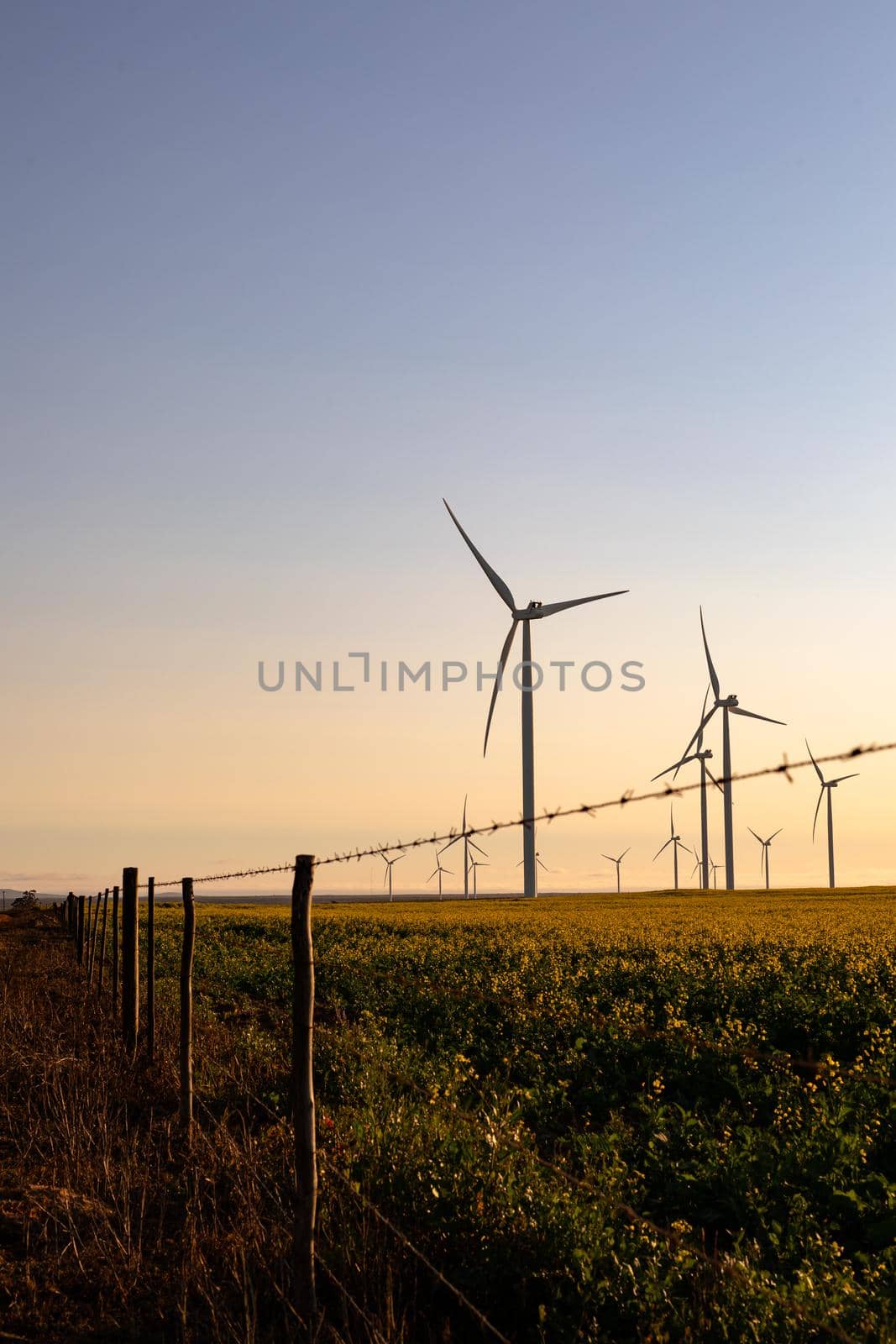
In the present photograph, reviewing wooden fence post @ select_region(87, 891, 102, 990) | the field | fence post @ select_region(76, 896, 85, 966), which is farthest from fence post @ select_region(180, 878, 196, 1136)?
fence post @ select_region(76, 896, 85, 966)

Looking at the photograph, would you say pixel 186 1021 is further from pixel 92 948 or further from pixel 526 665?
pixel 526 665

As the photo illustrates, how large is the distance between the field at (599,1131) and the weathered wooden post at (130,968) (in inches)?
35.1

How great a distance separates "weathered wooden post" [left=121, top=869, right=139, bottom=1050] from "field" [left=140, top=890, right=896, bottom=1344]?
891mm

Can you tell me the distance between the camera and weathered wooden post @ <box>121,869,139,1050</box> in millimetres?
12945

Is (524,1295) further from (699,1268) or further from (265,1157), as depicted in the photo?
(265,1157)

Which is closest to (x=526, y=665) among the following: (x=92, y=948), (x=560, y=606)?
(x=560, y=606)

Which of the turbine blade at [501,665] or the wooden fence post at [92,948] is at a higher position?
the turbine blade at [501,665]

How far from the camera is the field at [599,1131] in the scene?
5719 millimetres

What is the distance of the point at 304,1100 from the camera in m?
6.04

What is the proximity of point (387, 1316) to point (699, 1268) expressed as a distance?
5.65 feet

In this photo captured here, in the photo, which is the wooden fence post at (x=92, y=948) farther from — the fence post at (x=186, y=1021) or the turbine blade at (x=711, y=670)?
the turbine blade at (x=711, y=670)

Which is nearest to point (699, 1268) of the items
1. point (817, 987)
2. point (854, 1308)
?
point (854, 1308)

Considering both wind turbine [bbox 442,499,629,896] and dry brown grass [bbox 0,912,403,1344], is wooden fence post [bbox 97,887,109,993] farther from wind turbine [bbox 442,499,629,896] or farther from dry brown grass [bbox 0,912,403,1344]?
wind turbine [bbox 442,499,629,896]

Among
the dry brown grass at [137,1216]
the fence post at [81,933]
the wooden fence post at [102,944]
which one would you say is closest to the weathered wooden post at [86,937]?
the fence post at [81,933]
